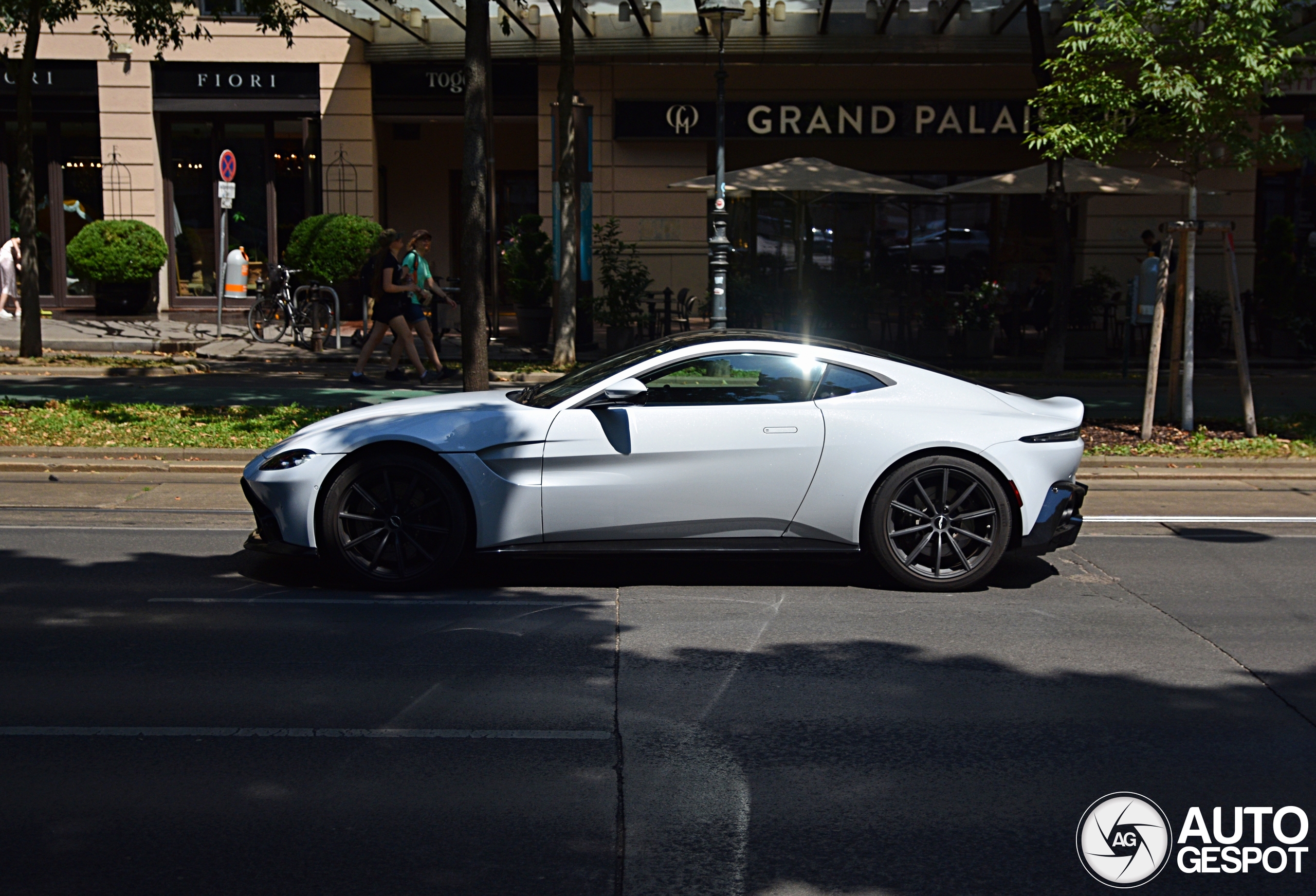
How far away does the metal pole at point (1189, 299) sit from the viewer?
12250 mm

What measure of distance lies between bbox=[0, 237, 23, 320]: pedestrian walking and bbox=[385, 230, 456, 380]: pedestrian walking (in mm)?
9292

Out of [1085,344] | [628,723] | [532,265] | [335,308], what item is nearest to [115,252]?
[335,308]

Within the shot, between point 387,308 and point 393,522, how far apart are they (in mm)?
9360

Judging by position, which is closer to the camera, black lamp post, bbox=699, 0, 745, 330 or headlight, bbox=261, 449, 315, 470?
headlight, bbox=261, 449, 315, 470

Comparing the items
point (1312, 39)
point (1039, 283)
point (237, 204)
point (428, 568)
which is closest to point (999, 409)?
point (428, 568)

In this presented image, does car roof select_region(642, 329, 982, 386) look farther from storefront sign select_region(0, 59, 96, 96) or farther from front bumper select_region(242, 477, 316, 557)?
storefront sign select_region(0, 59, 96, 96)

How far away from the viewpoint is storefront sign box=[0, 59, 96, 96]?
2403 cm

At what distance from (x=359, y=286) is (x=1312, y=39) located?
52.8 feet

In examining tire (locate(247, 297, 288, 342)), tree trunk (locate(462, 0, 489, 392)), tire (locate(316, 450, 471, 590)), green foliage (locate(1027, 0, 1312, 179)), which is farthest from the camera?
tire (locate(247, 297, 288, 342))

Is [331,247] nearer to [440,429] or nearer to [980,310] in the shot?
[980,310]

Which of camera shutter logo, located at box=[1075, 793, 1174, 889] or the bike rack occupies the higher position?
the bike rack

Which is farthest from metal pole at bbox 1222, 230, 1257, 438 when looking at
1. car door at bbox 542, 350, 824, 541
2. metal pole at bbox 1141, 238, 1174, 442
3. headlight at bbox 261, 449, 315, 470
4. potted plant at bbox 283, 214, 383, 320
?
potted plant at bbox 283, 214, 383, 320

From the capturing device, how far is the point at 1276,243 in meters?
21.9

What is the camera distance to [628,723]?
497cm
